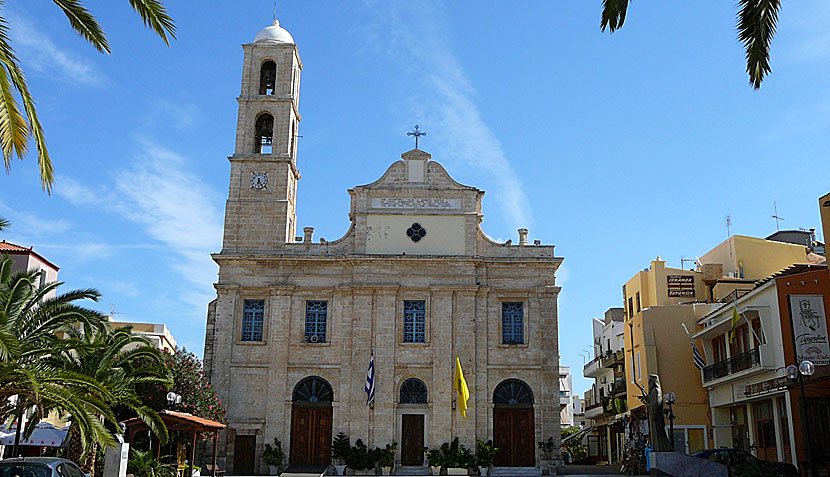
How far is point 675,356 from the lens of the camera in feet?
107

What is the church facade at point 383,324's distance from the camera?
30.6 metres

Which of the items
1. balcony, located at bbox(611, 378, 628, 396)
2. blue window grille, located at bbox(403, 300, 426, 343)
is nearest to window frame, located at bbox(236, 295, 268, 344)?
blue window grille, located at bbox(403, 300, 426, 343)

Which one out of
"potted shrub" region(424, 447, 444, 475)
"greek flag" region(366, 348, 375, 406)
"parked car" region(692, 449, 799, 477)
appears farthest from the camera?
"greek flag" region(366, 348, 375, 406)

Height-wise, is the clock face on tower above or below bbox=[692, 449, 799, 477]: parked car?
above

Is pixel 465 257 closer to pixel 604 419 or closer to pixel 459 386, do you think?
pixel 459 386

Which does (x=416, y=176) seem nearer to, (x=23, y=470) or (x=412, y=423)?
(x=412, y=423)

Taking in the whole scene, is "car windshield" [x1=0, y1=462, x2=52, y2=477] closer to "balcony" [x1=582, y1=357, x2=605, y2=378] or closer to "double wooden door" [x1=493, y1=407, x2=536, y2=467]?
"double wooden door" [x1=493, y1=407, x2=536, y2=467]

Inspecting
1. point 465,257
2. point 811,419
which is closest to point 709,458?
point 811,419

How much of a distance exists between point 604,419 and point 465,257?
18941 mm

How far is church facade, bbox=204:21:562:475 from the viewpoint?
1206 inches

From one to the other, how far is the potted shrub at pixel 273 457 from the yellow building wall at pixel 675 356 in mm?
14136

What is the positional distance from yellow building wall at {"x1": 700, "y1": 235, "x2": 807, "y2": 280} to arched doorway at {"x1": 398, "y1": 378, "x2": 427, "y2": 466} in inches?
662

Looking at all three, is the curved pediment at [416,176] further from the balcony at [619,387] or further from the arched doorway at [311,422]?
the balcony at [619,387]

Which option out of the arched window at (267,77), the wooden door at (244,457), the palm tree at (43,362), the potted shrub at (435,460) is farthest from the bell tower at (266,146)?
the palm tree at (43,362)
